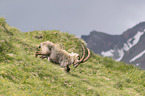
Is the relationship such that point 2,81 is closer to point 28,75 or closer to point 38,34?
point 28,75

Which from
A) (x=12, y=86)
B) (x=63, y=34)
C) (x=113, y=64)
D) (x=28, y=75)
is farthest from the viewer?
(x=63, y=34)

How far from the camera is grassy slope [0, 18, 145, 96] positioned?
1058 centimetres

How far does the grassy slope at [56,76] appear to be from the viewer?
1058cm

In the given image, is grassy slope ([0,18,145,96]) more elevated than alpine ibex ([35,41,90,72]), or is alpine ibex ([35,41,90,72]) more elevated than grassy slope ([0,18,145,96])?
alpine ibex ([35,41,90,72])

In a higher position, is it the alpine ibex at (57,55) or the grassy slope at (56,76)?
the alpine ibex at (57,55)

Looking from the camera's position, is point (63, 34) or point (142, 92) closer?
point (142, 92)

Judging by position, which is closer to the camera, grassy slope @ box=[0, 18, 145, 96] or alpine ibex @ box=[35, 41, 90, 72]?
grassy slope @ box=[0, 18, 145, 96]

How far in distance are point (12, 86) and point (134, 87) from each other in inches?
436

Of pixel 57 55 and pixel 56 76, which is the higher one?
pixel 57 55

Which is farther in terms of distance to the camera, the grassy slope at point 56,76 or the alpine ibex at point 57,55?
the alpine ibex at point 57,55

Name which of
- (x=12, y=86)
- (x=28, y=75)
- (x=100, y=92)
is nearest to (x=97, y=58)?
(x=100, y=92)

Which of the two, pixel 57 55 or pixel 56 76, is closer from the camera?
pixel 56 76

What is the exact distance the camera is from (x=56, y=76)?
13.1 meters

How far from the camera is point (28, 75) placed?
38.2 ft
